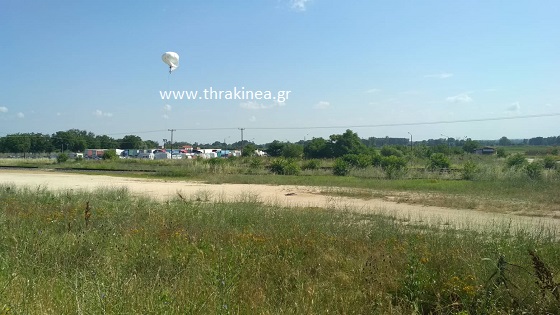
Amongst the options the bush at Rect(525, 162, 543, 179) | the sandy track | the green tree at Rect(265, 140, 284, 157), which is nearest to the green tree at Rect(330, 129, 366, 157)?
the green tree at Rect(265, 140, 284, 157)

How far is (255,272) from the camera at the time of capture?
17.2ft

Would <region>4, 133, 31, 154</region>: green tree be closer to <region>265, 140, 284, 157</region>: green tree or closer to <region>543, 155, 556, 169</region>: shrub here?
<region>265, 140, 284, 157</region>: green tree

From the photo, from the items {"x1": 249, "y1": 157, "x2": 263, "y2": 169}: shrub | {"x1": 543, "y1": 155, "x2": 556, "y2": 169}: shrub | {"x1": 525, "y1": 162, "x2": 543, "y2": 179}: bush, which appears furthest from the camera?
{"x1": 249, "y1": 157, "x2": 263, "y2": 169}: shrub

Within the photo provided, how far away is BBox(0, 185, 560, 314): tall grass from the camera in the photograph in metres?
3.95

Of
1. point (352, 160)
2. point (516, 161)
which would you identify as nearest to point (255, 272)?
point (516, 161)

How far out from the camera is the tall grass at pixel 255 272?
3.95m

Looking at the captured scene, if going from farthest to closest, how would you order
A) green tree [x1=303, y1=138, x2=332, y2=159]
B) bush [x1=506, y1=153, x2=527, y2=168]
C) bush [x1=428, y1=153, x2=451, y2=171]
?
green tree [x1=303, y1=138, x2=332, y2=159] → bush [x1=428, y1=153, x2=451, y2=171] → bush [x1=506, y1=153, x2=527, y2=168]

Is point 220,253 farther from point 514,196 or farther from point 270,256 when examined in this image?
point 514,196

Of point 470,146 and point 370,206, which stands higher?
point 470,146

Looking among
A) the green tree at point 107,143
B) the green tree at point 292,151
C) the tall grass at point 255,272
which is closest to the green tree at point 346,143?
the green tree at point 292,151

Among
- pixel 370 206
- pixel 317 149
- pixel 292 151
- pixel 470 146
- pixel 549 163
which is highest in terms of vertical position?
pixel 470 146

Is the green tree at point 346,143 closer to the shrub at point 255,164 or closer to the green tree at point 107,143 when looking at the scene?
the shrub at point 255,164

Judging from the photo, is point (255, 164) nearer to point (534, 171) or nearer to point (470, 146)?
point (534, 171)

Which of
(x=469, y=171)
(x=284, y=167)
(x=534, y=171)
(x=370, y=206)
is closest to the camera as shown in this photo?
(x=370, y=206)
